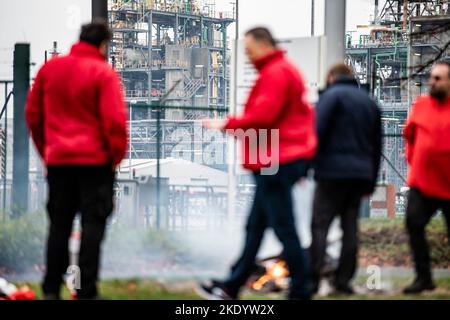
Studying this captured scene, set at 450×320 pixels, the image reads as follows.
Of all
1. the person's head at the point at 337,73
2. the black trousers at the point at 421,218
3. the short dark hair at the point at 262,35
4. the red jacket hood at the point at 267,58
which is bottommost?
the black trousers at the point at 421,218

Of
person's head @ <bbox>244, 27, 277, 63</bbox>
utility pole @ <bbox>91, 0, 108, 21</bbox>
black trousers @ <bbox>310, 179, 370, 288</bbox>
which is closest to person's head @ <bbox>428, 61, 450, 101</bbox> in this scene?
black trousers @ <bbox>310, 179, 370, 288</bbox>

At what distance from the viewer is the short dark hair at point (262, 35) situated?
9.62 metres

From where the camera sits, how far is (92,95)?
9.54 meters

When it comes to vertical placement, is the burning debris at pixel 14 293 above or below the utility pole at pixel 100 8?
below

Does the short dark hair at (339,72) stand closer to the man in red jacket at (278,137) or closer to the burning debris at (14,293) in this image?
the man in red jacket at (278,137)

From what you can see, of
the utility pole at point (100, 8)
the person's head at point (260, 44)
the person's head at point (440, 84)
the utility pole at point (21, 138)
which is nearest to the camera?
the person's head at point (260, 44)

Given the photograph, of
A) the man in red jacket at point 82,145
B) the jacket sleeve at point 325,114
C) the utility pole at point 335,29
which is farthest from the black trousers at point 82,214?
the utility pole at point 335,29

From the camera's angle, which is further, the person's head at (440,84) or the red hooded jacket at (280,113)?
the person's head at (440,84)

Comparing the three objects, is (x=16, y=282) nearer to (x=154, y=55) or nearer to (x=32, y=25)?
(x=32, y=25)

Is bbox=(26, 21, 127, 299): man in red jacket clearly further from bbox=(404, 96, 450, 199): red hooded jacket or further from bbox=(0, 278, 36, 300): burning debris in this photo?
bbox=(404, 96, 450, 199): red hooded jacket

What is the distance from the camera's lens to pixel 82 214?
9.62m

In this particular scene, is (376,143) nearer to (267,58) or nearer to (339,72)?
(339,72)

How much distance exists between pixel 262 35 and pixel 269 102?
50cm

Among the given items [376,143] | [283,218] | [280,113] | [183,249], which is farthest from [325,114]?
[183,249]
